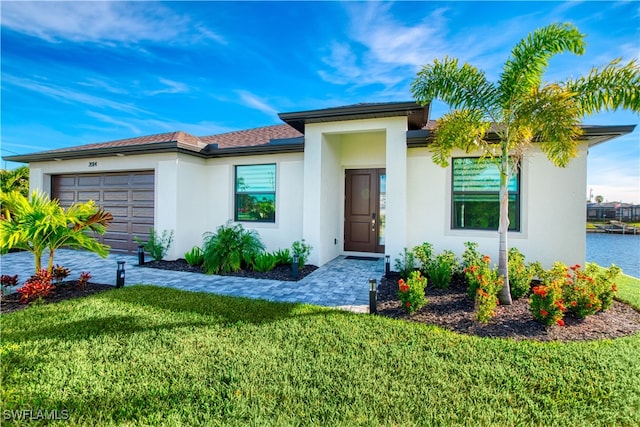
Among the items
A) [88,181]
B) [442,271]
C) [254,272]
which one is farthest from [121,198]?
[442,271]

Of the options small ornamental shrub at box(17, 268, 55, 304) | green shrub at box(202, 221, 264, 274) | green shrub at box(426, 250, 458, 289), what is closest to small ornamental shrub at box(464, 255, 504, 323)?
green shrub at box(426, 250, 458, 289)

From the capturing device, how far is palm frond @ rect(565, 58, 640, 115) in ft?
13.1

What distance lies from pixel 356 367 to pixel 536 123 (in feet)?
15.2

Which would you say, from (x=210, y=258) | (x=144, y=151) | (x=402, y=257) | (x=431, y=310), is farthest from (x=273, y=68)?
(x=431, y=310)

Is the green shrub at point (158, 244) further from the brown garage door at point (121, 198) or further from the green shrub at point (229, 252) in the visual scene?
the green shrub at point (229, 252)

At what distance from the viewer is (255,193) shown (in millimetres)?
8641

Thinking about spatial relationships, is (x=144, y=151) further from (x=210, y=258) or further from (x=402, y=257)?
(x=402, y=257)

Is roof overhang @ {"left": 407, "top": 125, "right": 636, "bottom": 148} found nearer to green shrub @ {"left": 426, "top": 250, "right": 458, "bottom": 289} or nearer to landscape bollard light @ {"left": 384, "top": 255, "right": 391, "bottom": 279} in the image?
green shrub @ {"left": 426, "top": 250, "right": 458, "bottom": 289}

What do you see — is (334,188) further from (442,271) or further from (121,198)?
(121,198)

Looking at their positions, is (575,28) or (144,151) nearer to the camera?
(575,28)

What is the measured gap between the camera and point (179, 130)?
10.1 metres

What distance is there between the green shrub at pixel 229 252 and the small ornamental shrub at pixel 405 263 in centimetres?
360

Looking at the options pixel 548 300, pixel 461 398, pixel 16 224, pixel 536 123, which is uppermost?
pixel 536 123

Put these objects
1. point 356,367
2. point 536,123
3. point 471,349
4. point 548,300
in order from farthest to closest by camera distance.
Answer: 1. point 536,123
2. point 548,300
3. point 471,349
4. point 356,367
